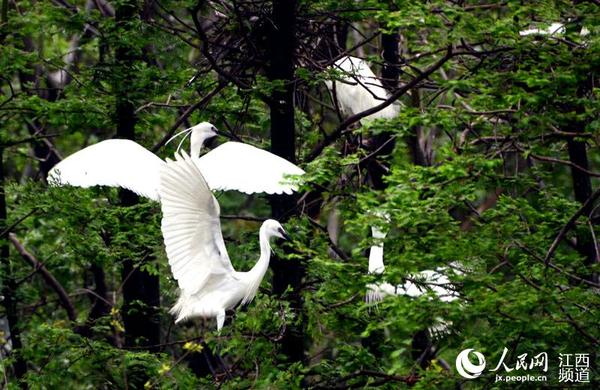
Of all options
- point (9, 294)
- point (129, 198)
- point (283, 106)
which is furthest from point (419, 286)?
point (9, 294)

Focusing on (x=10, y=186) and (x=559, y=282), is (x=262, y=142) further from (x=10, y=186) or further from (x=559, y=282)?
(x=559, y=282)

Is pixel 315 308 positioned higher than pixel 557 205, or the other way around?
pixel 557 205

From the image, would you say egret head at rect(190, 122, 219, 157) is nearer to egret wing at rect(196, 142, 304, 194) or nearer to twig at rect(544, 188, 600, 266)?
egret wing at rect(196, 142, 304, 194)

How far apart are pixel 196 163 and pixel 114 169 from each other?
549mm

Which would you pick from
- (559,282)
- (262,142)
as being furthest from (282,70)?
(559,282)

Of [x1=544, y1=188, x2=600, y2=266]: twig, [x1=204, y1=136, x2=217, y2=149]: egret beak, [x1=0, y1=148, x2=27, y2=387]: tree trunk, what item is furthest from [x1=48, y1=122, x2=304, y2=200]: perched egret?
[x1=0, y1=148, x2=27, y2=387]: tree trunk

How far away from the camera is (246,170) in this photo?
7.37 m

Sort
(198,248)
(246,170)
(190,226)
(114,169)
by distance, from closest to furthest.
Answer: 1. (190,226)
2. (198,248)
3. (246,170)
4. (114,169)

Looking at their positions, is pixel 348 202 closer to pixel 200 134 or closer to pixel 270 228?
pixel 270 228

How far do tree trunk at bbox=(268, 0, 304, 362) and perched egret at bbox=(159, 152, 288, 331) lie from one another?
609 millimetres

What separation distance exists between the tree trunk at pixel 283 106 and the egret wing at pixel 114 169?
2.96 feet

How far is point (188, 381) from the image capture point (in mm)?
7039

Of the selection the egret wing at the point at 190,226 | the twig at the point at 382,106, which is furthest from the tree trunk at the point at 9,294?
the twig at the point at 382,106

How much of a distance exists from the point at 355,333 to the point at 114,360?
150 centimetres
